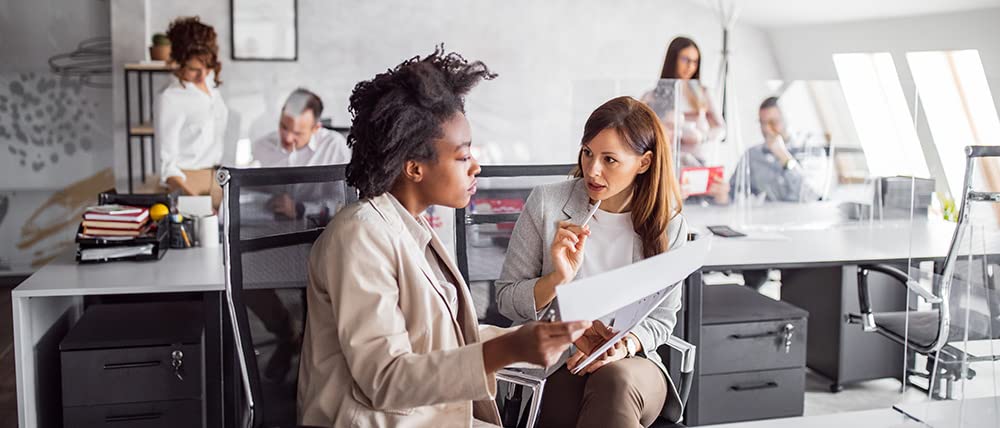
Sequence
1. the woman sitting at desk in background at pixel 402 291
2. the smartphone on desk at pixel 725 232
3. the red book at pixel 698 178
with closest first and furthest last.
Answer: the woman sitting at desk in background at pixel 402 291
the smartphone on desk at pixel 725 232
the red book at pixel 698 178

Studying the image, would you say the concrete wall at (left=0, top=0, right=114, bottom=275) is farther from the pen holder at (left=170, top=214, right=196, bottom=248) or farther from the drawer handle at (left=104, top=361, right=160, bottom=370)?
the drawer handle at (left=104, top=361, right=160, bottom=370)

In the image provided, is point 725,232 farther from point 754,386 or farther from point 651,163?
point 651,163

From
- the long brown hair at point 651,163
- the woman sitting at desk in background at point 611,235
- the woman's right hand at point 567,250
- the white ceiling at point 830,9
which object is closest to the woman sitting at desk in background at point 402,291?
the woman's right hand at point 567,250

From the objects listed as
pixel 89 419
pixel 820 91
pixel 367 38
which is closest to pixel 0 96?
pixel 367 38

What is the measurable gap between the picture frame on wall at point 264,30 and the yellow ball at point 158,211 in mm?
3056

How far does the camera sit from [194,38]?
4562 millimetres

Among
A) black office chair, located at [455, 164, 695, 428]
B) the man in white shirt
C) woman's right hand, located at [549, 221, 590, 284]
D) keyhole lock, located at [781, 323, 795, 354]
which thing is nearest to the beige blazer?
woman's right hand, located at [549, 221, 590, 284]

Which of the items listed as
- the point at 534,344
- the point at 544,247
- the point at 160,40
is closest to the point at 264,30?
the point at 160,40

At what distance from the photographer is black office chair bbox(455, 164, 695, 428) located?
2.23m

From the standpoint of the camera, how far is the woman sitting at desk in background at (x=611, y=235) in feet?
6.65

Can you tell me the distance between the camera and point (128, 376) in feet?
8.22

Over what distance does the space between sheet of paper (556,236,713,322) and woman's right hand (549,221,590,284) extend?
291mm

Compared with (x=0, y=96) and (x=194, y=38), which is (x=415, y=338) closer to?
(x=194, y=38)

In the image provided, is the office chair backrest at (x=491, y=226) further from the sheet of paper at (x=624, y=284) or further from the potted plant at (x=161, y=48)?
the potted plant at (x=161, y=48)
